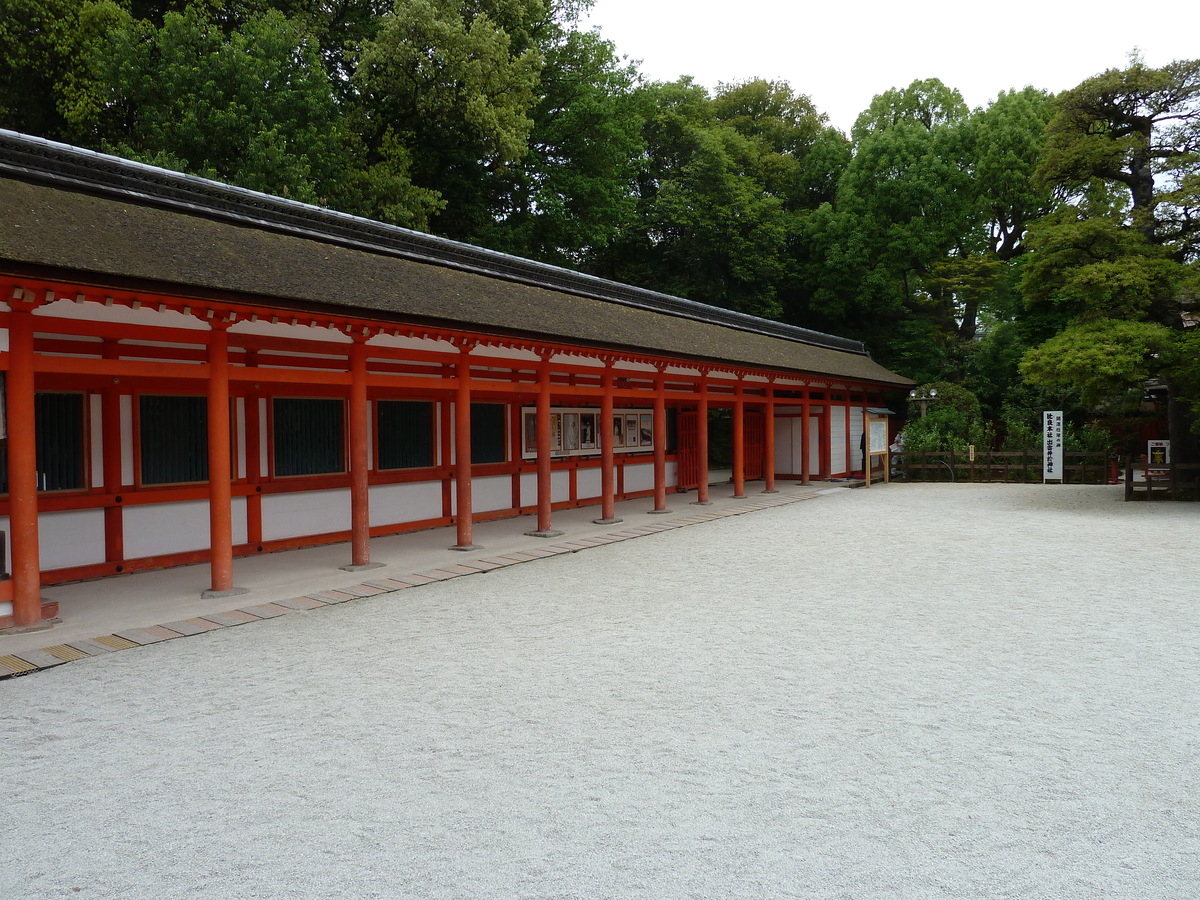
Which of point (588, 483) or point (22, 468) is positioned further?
point (588, 483)

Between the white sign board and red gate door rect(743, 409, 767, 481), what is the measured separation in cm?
658

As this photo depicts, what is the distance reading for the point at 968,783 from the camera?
11.1 ft

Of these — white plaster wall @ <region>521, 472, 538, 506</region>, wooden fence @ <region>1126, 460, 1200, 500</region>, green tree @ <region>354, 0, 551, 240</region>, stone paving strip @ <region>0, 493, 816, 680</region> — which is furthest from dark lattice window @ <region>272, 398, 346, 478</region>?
wooden fence @ <region>1126, 460, 1200, 500</region>

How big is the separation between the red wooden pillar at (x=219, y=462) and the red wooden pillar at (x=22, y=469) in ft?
4.36

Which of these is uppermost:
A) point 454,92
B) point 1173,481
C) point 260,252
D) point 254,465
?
point 454,92

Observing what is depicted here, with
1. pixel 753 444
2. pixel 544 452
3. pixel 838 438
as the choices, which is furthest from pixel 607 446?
pixel 838 438

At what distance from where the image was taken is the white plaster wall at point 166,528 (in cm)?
795

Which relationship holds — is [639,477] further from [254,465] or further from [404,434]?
[254,465]

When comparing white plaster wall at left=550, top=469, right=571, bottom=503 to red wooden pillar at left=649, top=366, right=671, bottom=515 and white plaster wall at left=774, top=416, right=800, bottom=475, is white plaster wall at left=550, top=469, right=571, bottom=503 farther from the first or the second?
white plaster wall at left=774, top=416, right=800, bottom=475

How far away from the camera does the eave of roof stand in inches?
229

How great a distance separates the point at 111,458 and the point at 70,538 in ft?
2.82

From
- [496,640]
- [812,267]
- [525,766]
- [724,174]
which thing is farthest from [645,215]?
[525,766]

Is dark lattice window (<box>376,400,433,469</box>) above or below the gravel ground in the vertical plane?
above

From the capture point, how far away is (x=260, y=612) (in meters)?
6.57
